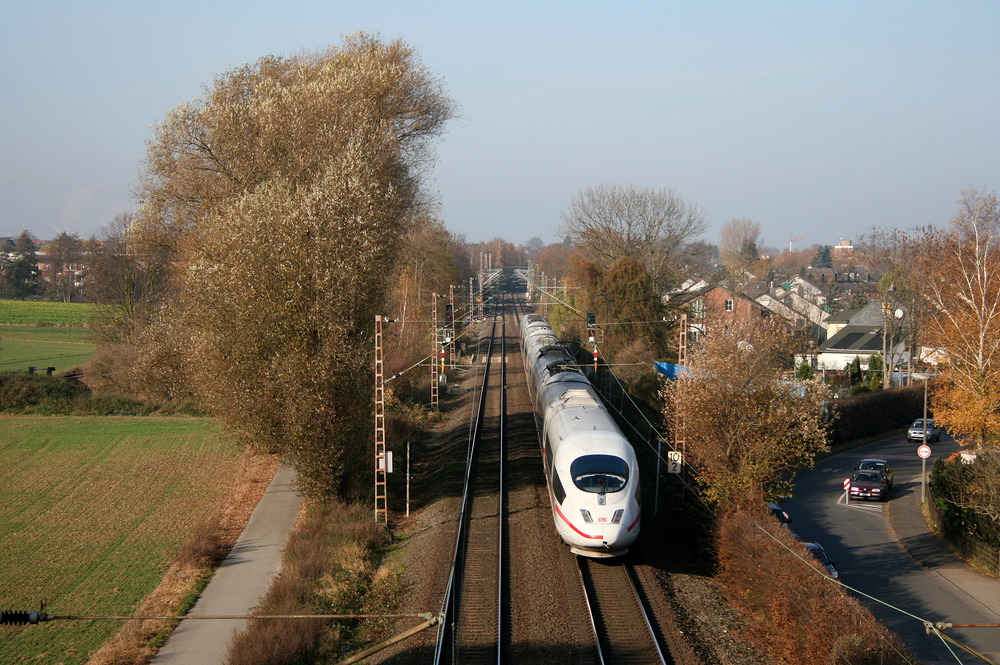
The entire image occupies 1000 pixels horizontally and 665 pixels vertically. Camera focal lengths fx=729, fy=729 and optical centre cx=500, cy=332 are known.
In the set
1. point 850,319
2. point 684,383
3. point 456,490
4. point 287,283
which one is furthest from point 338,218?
point 850,319

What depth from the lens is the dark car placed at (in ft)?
94.2

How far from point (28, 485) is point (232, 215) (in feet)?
47.8

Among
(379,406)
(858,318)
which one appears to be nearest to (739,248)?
(858,318)

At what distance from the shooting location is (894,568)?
22.0m

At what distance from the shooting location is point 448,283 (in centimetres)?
5988

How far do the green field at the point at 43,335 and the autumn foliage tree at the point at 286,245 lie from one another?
3346cm

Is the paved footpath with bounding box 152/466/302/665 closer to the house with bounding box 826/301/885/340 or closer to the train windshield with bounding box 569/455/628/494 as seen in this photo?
the train windshield with bounding box 569/455/628/494

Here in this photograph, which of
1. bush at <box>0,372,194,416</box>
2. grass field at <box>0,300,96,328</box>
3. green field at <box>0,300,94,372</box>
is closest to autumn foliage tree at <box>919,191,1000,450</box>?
bush at <box>0,372,194,416</box>

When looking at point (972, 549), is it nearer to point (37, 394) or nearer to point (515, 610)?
point (515, 610)

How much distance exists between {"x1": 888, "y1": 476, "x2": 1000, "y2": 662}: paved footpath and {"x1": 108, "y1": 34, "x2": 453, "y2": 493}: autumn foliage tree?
16.5 meters

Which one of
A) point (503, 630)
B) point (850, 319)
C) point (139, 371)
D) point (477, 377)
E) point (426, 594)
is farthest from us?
point (850, 319)

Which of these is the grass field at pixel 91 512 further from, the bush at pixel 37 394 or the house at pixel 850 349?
the house at pixel 850 349

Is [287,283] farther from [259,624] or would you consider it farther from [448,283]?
[448,283]

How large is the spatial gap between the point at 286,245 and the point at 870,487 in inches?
937
